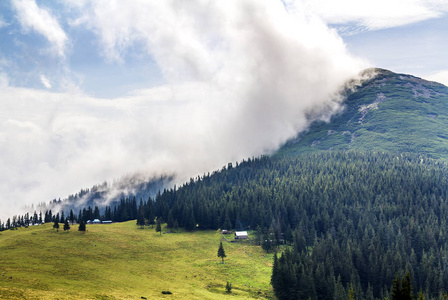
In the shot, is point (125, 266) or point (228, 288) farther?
point (125, 266)

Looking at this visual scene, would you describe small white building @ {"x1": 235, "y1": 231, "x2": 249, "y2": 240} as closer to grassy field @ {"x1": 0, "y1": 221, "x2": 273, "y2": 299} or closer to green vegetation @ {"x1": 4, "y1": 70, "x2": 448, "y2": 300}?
grassy field @ {"x1": 0, "y1": 221, "x2": 273, "y2": 299}

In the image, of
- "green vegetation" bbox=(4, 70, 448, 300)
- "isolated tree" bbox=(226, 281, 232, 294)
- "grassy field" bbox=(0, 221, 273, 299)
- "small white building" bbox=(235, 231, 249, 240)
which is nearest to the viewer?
"grassy field" bbox=(0, 221, 273, 299)

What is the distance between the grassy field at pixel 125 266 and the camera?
89188 millimetres

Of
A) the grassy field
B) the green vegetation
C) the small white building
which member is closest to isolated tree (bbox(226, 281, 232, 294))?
the green vegetation

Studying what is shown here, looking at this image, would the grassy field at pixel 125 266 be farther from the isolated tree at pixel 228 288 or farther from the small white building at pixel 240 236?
the small white building at pixel 240 236

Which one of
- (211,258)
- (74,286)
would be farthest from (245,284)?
(74,286)

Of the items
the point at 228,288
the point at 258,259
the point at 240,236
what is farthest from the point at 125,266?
the point at 240,236

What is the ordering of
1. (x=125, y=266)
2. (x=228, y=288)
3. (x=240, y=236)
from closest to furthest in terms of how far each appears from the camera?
1. (x=228, y=288)
2. (x=125, y=266)
3. (x=240, y=236)

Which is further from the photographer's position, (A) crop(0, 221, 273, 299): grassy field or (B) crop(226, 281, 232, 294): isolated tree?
(B) crop(226, 281, 232, 294): isolated tree

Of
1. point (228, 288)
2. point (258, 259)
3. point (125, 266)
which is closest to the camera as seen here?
point (228, 288)

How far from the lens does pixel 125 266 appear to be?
128 meters

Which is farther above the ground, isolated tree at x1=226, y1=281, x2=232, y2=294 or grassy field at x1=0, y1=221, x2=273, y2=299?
grassy field at x1=0, y1=221, x2=273, y2=299

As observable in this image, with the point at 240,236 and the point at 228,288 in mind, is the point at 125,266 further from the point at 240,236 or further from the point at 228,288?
the point at 240,236

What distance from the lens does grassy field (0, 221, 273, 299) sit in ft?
293
